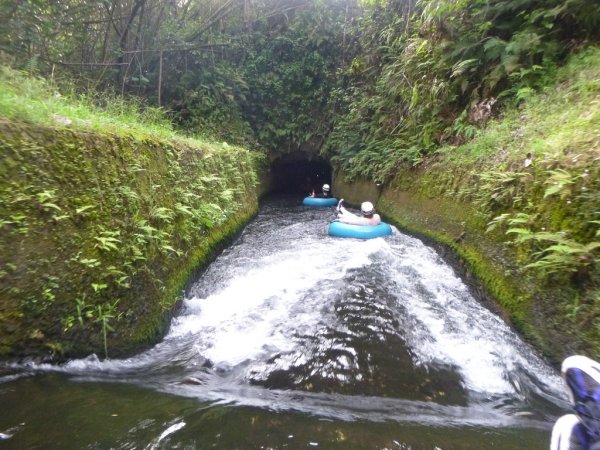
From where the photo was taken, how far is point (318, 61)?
1725 centimetres

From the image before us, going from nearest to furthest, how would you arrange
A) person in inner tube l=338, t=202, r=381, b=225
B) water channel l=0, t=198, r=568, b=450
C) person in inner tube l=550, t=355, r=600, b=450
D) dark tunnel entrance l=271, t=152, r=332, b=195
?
person in inner tube l=550, t=355, r=600, b=450, water channel l=0, t=198, r=568, b=450, person in inner tube l=338, t=202, r=381, b=225, dark tunnel entrance l=271, t=152, r=332, b=195

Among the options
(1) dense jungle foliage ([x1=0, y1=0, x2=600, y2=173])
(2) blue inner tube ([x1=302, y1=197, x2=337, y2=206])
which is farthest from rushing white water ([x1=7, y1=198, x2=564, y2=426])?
(2) blue inner tube ([x1=302, y1=197, x2=337, y2=206])

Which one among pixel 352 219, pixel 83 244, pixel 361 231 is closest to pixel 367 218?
pixel 352 219

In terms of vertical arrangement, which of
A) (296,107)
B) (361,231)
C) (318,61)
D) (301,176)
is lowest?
(361,231)

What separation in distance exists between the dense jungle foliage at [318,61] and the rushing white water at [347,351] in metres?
4.53

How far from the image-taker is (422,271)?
6418 mm

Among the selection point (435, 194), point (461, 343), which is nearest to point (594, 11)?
point (435, 194)

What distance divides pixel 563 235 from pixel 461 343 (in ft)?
5.43

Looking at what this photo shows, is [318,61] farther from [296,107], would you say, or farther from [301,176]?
[301,176]

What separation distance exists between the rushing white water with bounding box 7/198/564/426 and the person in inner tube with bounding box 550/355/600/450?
93 cm

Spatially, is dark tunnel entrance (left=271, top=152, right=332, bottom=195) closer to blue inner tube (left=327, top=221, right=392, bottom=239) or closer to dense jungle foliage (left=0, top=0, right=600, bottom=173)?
dense jungle foliage (left=0, top=0, right=600, bottom=173)

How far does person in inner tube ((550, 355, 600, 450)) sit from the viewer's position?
186 cm

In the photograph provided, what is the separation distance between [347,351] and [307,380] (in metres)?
0.70

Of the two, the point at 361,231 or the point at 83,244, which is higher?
the point at 83,244
